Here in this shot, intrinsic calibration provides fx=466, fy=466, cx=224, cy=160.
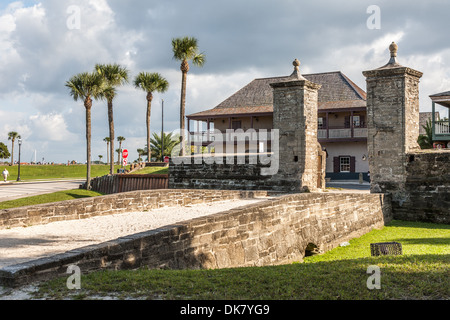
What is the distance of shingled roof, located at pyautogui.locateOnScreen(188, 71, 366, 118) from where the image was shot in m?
38.1

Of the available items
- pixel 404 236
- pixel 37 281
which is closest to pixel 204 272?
pixel 37 281

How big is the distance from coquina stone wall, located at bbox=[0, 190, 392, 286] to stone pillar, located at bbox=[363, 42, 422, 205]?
159 cm

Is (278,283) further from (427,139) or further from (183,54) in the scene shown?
(427,139)

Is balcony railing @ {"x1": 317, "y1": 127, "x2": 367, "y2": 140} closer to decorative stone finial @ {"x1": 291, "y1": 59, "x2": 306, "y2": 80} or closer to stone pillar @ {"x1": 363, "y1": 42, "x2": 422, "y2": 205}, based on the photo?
stone pillar @ {"x1": 363, "y1": 42, "x2": 422, "y2": 205}

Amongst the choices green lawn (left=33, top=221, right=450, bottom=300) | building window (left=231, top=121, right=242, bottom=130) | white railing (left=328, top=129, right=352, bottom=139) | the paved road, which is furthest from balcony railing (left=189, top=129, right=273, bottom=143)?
green lawn (left=33, top=221, right=450, bottom=300)

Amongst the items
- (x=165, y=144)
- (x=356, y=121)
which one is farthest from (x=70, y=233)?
(x=165, y=144)

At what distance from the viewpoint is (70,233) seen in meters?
9.11

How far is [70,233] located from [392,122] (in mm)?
13626

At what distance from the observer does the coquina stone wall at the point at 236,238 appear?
5993mm

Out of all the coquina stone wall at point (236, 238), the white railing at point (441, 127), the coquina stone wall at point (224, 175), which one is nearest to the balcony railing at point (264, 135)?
the white railing at point (441, 127)

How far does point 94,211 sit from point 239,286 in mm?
7275

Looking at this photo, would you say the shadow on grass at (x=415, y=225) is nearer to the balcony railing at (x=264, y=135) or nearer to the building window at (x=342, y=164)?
the balcony railing at (x=264, y=135)

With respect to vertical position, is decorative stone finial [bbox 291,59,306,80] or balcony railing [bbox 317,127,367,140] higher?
decorative stone finial [bbox 291,59,306,80]

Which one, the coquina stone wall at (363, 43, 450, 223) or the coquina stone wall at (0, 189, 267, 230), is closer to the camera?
the coquina stone wall at (0, 189, 267, 230)
